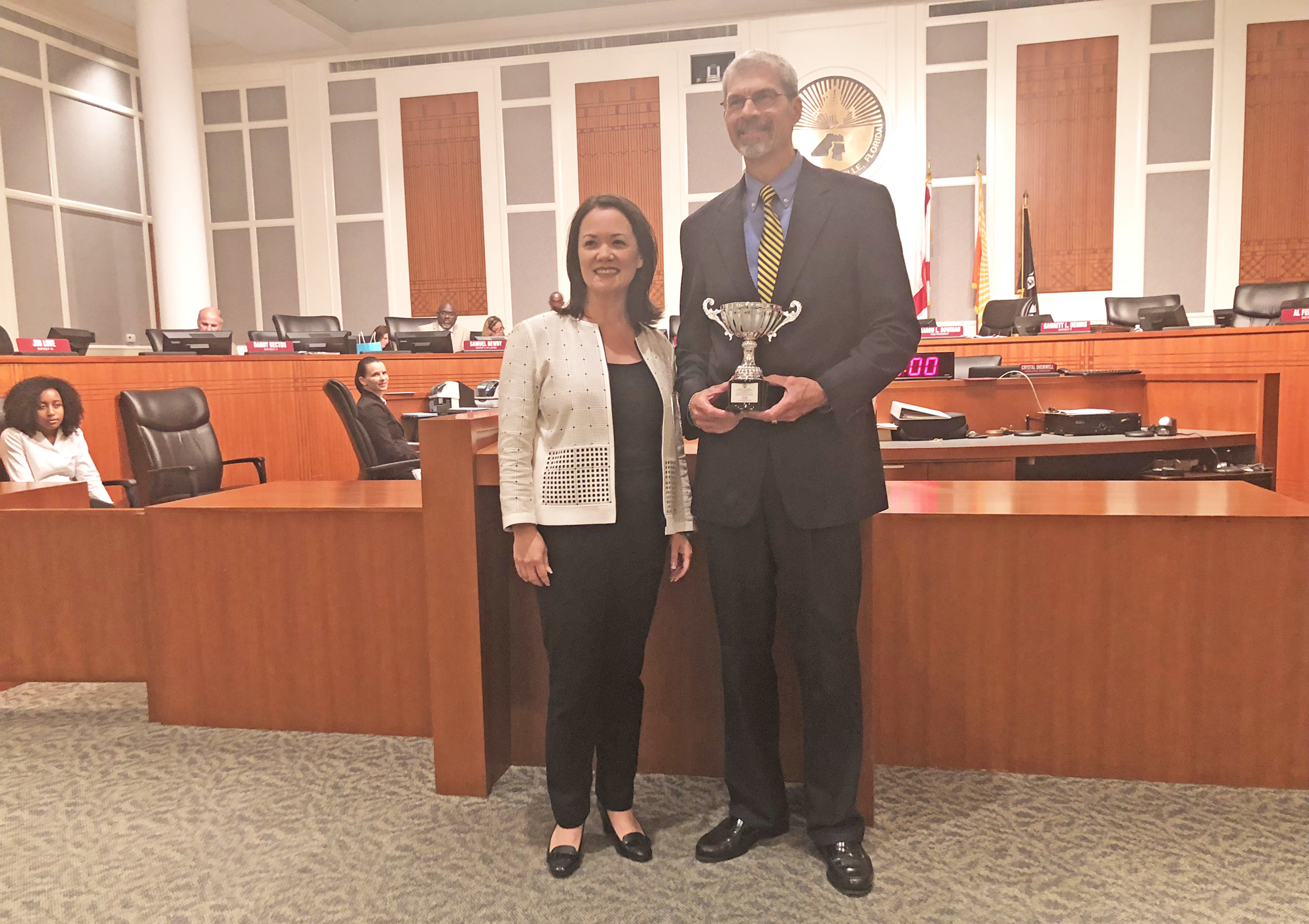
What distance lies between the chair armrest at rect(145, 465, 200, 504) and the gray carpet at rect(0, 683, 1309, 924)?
1682mm

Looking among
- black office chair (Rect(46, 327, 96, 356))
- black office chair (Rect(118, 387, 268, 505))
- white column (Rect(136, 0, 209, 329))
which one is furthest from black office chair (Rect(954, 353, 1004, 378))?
white column (Rect(136, 0, 209, 329))

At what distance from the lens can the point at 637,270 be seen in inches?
64.1

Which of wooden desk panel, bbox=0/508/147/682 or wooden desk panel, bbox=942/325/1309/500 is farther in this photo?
wooden desk panel, bbox=942/325/1309/500

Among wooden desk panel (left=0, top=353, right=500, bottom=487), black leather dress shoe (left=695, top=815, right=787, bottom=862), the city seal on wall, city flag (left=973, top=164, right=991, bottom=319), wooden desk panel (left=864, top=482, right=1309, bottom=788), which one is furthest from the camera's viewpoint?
the city seal on wall

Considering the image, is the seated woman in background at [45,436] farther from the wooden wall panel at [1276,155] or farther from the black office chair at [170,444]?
the wooden wall panel at [1276,155]

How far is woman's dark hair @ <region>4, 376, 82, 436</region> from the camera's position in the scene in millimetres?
3531

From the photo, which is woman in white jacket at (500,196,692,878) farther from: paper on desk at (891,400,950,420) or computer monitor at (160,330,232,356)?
computer monitor at (160,330,232,356)

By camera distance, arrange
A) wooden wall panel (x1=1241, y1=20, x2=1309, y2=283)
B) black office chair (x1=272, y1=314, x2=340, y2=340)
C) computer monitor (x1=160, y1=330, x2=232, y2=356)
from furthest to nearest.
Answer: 1. wooden wall panel (x1=1241, y1=20, x2=1309, y2=283)
2. black office chair (x1=272, y1=314, x2=340, y2=340)
3. computer monitor (x1=160, y1=330, x2=232, y2=356)

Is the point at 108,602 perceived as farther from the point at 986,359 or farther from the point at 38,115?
the point at 38,115

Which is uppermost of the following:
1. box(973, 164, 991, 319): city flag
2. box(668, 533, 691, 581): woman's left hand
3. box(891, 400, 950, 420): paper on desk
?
box(973, 164, 991, 319): city flag

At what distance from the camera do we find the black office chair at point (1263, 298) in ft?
19.9

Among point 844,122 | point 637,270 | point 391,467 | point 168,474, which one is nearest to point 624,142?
point 844,122

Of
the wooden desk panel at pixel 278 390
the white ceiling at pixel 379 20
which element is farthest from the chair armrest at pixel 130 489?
the white ceiling at pixel 379 20

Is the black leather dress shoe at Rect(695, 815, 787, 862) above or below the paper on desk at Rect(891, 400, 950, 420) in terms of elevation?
below
